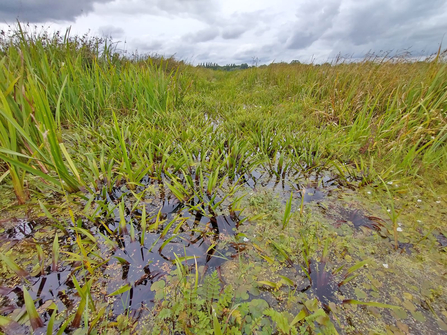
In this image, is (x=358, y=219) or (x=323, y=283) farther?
(x=358, y=219)

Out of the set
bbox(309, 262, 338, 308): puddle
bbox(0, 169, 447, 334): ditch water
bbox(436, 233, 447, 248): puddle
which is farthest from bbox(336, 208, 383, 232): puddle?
bbox(309, 262, 338, 308): puddle

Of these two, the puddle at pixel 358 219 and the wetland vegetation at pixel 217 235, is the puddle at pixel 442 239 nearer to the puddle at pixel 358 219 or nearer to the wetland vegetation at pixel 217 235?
the wetland vegetation at pixel 217 235

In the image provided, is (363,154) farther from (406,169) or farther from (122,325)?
(122,325)

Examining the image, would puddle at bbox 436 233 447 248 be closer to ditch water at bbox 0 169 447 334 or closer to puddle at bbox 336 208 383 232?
ditch water at bbox 0 169 447 334

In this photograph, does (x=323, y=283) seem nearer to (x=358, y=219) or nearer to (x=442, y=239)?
(x=358, y=219)

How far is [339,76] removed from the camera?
480 centimetres

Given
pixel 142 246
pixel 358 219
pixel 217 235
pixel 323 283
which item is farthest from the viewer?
pixel 358 219

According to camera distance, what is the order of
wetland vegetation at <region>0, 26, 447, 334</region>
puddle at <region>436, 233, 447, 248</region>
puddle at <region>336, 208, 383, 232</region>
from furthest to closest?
1. puddle at <region>336, 208, 383, 232</region>
2. puddle at <region>436, 233, 447, 248</region>
3. wetland vegetation at <region>0, 26, 447, 334</region>

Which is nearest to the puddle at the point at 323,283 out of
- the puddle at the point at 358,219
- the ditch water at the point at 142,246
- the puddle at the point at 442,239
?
the ditch water at the point at 142,246

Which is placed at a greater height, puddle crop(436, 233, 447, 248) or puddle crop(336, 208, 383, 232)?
puddle crop(336, 208, 383, 232)

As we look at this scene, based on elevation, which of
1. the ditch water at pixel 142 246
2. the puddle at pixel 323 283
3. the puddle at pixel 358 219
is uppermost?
the ditch water at pixel 142 246

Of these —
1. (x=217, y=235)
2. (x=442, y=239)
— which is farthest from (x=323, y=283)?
(x=442, y=239)

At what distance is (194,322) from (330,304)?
0.81m

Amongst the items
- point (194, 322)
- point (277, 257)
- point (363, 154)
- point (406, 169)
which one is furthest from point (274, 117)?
point (194, 322)
